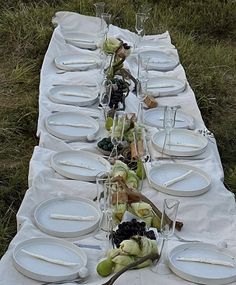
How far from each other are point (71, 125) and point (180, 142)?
595 millimetres

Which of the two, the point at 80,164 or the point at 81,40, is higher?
the point at 80,164

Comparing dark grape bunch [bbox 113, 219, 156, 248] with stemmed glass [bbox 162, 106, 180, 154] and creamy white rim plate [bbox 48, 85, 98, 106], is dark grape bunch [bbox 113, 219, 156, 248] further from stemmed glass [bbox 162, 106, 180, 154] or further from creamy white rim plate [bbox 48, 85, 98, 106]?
creamy white rim plate [bbox 48, 85, 98, 106]

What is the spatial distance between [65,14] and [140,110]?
6.52ft

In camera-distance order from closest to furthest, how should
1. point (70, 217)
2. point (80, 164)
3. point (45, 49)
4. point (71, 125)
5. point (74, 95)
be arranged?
point (70, 217) < point (80, 164) < point (71, 125) < point (74, 95) < point (45, 49)

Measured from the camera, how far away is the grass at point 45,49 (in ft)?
13.5

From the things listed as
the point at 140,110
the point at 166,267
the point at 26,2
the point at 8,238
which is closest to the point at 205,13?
the point at 26,2

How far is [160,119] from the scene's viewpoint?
3.87 m

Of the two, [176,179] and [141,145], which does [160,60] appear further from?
[176,179]

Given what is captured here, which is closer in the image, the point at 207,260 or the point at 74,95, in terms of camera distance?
the point at 207,260

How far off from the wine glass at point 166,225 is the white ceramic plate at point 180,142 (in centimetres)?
95

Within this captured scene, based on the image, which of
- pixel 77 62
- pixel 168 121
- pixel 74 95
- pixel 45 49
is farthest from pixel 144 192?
pixel 45 49

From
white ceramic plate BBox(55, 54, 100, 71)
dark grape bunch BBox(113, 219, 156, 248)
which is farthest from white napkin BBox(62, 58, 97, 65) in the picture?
dark grape bunch BBox(113, 219, 156, 248)

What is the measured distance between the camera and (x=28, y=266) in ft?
8.00

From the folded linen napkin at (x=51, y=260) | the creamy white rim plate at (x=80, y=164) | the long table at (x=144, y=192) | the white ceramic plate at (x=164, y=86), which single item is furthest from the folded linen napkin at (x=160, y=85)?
the folded linen napkin at (x=51, y=260)
